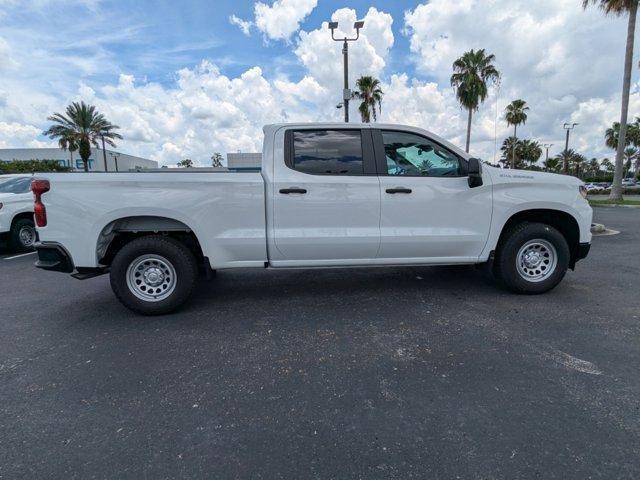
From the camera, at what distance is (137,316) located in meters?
4.12

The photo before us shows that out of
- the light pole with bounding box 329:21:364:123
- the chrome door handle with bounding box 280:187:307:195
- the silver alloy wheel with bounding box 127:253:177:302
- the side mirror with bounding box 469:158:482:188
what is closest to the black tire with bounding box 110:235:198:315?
the silver alloy wheel with bounding box 127:253:177:302

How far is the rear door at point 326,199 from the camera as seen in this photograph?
3.99 metres

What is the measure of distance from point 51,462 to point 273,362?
1.50 metres

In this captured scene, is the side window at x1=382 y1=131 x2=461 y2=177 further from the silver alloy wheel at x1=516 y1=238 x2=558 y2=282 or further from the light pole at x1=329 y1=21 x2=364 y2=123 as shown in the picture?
the light pole at x1=329 y1=21 x2=364 y2=123

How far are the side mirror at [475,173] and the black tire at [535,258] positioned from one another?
2.70ft

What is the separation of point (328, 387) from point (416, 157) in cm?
278

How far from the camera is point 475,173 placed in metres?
4.09

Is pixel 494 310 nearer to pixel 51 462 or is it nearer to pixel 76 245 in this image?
pixel 51 462

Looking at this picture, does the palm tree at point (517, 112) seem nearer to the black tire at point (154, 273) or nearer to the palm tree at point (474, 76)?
the palm tree at point (474, 76)

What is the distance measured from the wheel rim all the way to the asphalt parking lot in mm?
4245

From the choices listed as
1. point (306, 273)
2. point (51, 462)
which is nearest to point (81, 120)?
point (306, 273)

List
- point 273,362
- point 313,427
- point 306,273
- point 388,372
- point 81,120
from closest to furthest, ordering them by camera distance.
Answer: point 313,427, point 388,372, point 273,362, point 306,273, point 81,120

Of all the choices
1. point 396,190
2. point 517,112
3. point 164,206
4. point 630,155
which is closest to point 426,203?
point 396,190

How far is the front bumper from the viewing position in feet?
12.5
